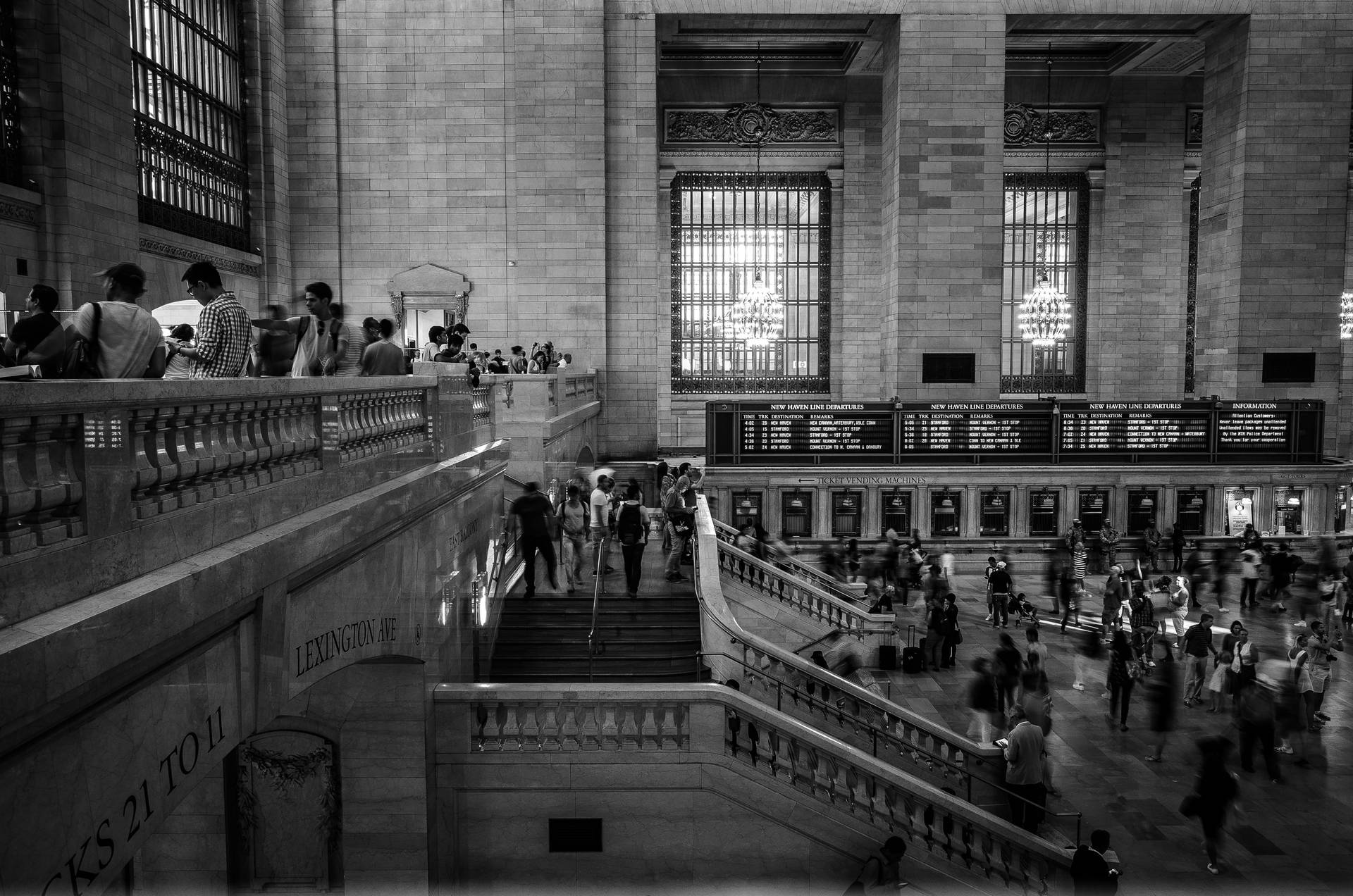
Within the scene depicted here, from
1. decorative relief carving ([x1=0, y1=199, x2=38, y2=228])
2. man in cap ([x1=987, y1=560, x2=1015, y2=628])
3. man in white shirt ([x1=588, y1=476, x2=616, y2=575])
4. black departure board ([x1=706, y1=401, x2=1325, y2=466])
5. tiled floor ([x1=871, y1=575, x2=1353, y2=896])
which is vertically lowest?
tiled floor ([x1=871, y1=575, x2=1353, y2=896])

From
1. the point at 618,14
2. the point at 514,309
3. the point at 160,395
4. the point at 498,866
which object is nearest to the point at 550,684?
the point at 498,866

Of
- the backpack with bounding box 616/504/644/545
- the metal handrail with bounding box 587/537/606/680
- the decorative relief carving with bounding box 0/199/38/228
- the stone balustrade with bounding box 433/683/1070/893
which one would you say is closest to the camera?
the stone balustrade with bounding box 433/683/1070/893

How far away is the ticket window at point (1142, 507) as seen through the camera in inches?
777

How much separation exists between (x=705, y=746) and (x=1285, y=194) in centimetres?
2130

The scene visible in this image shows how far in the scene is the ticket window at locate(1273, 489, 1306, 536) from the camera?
64.8ft

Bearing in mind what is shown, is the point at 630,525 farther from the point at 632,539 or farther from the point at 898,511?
the point at 898,511

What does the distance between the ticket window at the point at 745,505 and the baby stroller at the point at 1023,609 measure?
531 centimetres

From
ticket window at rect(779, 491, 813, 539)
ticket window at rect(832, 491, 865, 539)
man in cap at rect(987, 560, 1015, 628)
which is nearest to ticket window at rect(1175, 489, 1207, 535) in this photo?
man in cap at rect(987, 560, 1015, 628)

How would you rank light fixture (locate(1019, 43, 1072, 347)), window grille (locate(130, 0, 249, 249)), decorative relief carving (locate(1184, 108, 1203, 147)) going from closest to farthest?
1. window grille (locate(130, 0, 249, 249))
2. light fixture (locate(1019, 43, 1072, 347))
3. decorative relief carving (locate(1184, 108, 1203, 147))

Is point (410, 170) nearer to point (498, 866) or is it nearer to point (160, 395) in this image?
point (498, 866)

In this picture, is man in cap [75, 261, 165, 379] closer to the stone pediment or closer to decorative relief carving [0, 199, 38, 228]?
decorative relief carving [0, 199, 38, 228]

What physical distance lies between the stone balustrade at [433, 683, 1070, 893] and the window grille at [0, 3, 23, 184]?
10655 mm

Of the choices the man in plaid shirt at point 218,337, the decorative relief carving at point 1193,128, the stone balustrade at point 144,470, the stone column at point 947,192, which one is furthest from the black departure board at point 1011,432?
the man in plaid shirt at point 218,337

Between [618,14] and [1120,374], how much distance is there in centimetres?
1737
